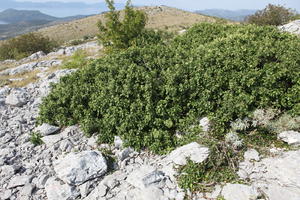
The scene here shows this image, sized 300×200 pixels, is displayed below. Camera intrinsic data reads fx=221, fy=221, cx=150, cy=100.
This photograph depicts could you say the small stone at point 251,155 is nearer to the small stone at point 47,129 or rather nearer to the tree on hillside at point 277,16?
the small stone at point 47,129

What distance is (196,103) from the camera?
5922 mm

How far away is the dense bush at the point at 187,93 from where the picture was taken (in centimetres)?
554

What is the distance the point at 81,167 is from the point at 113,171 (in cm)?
74

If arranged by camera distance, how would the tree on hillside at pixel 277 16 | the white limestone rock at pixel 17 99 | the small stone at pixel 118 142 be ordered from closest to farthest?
the small stone at pixel 118 142
the white limestone rock at pixel 17 99
the tree on hillside at pixel 277 16

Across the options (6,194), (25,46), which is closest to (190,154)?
(6,194)

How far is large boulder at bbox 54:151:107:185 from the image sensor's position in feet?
16.1

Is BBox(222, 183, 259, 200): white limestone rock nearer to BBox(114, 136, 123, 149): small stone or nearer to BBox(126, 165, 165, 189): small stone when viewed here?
BBox(126, 165, 165, 189): small stone

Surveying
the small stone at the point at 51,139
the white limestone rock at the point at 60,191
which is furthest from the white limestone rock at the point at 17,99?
the white limestone rock at the point at 60,191

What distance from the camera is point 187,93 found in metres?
6.09

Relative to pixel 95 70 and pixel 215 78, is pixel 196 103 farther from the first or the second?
pixel 95 70

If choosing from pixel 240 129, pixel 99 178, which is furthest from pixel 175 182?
pixel 240 129

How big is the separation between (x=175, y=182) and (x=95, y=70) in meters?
4.87

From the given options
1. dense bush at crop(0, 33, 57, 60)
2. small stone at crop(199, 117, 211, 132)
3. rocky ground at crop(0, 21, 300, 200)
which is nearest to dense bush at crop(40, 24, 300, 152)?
small stone at crop(199, 117, 211, 132)

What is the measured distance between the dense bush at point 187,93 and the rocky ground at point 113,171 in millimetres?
453
